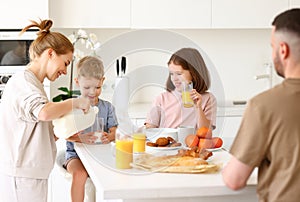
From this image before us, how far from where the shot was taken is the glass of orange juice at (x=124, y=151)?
2443 millimetres

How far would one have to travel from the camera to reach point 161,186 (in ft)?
7.06

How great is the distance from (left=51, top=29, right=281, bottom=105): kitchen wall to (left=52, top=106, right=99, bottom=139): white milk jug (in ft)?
6.03

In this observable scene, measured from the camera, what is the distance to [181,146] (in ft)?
9.30

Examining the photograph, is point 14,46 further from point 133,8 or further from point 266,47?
point 266,47

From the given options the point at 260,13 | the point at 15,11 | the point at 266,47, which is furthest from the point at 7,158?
the point at 266,47

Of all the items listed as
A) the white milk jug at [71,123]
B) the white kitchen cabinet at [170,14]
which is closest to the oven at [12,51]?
the white kitchen cabinet at [170,14]

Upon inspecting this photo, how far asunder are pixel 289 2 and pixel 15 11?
1.95 metres

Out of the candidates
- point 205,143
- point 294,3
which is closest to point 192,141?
point 205,143

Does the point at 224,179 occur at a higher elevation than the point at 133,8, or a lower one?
lower

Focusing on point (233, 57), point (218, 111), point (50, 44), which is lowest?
point (218, 111)

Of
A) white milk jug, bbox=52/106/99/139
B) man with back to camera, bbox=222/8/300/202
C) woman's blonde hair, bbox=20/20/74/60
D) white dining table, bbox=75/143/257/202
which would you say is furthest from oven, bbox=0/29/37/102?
man with back to camera, bbox=222/8/300/202

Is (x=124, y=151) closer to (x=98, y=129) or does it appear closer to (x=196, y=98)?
(x=98, y=129)

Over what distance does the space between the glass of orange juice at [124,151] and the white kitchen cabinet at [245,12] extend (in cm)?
215

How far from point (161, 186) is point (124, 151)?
1.16ft
